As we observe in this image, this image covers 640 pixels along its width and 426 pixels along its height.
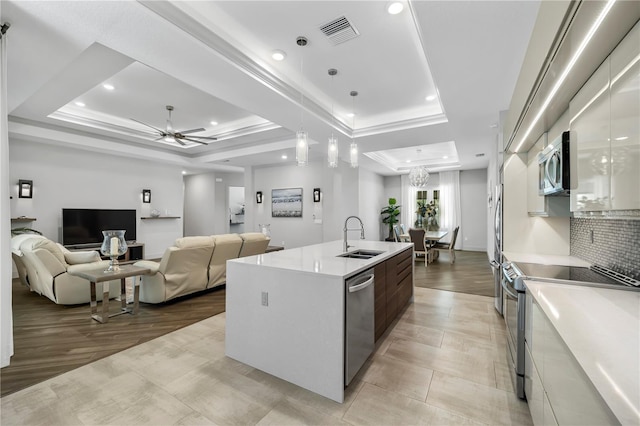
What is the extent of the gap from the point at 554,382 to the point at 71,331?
4.04 m

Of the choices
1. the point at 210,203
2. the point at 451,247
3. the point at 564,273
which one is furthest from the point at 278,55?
the point at 210,203

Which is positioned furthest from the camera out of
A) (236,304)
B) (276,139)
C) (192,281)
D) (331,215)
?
(331,215)

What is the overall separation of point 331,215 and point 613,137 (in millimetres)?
6080

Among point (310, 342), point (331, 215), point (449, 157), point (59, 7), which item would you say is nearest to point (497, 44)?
point (310, 342)

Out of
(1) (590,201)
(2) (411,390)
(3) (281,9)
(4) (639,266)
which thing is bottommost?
(2) (411,390)

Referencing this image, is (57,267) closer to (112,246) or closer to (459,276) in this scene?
(112,246)

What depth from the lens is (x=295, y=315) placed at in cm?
200

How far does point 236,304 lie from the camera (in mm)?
2316

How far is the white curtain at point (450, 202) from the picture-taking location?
9266 millimetres

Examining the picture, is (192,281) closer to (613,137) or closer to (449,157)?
(613,137)

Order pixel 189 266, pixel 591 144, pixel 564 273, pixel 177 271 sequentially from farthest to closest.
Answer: pixel 189 266
pixel 177 271
pixel 564 273
pixel 591 144

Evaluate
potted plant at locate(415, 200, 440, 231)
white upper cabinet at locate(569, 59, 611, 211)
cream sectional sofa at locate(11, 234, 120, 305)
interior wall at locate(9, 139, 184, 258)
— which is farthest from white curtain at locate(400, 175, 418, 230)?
cream sectional sofa at locate(11, 234, 120, 305)

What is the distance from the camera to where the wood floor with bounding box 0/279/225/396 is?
2.26m

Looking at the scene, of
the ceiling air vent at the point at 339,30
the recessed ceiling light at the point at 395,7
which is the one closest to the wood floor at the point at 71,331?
the ceiling air vent at the point at 339,30
